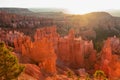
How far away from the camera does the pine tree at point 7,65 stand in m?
32.3

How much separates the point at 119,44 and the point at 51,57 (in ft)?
158

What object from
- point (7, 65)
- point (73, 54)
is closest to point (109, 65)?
point (73, 54)

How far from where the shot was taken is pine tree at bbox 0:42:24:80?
106 ft

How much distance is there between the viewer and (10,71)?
33.2 metres

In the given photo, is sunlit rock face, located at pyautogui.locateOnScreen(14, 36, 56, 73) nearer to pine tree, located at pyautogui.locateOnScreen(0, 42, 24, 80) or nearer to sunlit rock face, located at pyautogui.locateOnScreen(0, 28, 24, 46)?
sunlit rock face, located at pyautogui.locateOnScreen(0, 28, 24, 46)

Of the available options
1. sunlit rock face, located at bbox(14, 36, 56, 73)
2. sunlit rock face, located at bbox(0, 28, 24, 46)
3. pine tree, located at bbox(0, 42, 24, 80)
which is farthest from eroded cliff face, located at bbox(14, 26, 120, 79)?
pine tree, located at bbox(0, 42, 24, 80)

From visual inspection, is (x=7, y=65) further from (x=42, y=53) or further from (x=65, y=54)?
(x=65, y=54)

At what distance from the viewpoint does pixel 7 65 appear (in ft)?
107

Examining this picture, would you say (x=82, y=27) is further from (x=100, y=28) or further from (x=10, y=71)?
(x=10, y=71)

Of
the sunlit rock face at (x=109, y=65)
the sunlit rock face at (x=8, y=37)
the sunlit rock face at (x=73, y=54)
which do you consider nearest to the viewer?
the sunlit rock face at (x=109, y=65)

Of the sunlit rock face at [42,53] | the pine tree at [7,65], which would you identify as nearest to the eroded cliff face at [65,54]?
the sunlit rock face at [42,53]

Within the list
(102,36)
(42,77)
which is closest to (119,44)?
(102,36)

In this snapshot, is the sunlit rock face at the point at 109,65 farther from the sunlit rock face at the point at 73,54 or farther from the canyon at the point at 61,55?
the sunlit rock face at the point at 73,54

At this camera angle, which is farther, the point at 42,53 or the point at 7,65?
the point at 42,53
